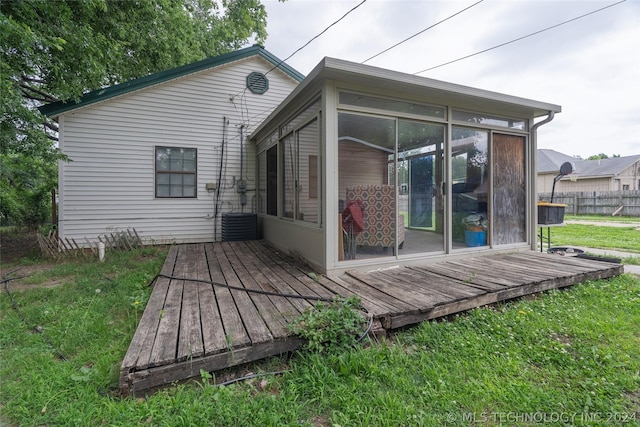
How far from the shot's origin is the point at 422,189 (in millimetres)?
4324

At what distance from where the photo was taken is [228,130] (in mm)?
7113

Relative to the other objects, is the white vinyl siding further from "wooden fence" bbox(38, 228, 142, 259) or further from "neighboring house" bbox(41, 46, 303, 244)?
"wooden fence" bbox(38, 228, 142, 259)

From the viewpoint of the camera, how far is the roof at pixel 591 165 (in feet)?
64.1

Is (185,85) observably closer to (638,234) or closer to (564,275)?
(564,275)

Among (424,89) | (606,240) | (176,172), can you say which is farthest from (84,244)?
(606,240)

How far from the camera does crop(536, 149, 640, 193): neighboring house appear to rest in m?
19.5

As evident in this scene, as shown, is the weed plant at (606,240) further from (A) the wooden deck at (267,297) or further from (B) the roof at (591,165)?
(B) the roof at (591,165)

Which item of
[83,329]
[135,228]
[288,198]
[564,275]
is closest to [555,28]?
[564,275]

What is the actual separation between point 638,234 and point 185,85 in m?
12.2

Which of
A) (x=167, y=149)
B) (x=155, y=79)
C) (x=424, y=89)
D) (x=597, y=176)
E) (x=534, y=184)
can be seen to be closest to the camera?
(x=424, y=89)

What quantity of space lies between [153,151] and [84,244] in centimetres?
237

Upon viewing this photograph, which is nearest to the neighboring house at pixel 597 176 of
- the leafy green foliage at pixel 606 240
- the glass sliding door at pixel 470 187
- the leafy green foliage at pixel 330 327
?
the leafy green foliage at pixel 606 240

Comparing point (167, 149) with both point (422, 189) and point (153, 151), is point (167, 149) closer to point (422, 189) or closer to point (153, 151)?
point (153, 151)

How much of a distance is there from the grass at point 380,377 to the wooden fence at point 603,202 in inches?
630
